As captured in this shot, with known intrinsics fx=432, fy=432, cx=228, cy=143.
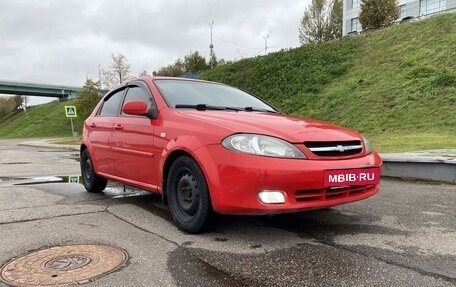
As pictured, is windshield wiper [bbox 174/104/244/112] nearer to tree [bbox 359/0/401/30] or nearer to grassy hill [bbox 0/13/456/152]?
grassy hill [bbox 0/13/456/152]

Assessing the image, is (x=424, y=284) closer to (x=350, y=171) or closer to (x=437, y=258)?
(x=437, y=258)

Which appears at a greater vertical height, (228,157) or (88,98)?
(88,98)

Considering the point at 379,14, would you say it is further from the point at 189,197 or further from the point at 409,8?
the point at 189,197

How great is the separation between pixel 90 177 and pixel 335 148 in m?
4.05

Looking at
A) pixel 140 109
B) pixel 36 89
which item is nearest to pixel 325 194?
pixel 140 109

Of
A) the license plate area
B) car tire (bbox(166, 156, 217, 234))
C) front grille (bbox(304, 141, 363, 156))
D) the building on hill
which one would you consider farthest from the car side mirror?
the building on hill

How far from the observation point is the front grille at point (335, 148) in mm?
3732

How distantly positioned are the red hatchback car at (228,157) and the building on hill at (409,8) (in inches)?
1539

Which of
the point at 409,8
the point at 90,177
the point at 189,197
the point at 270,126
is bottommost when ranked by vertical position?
the point at 90,177

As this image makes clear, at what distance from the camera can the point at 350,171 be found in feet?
12.5

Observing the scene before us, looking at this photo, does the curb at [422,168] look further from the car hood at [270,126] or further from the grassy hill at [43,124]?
the grassy hill at [43,124]

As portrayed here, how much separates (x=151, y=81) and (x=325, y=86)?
1902 centimetres

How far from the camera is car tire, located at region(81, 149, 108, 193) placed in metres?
6.39

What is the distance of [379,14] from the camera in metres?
33.6
